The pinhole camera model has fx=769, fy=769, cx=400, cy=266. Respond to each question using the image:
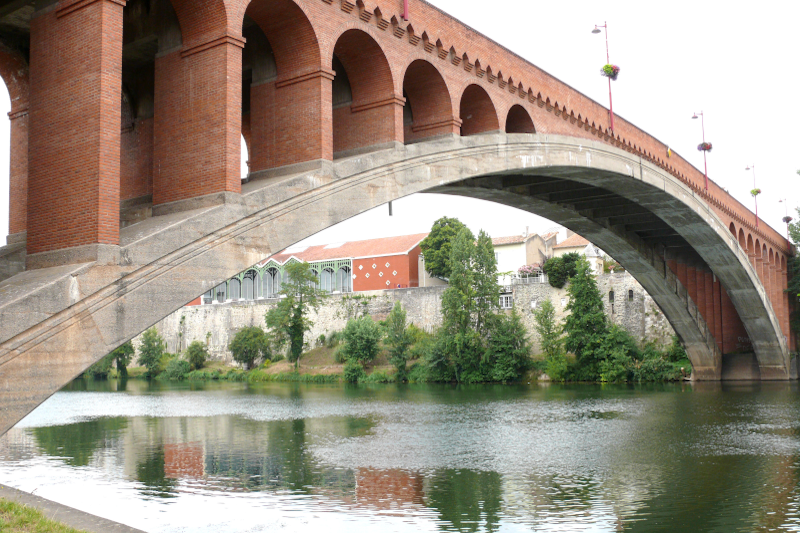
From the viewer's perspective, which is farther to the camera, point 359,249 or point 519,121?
point 359,249

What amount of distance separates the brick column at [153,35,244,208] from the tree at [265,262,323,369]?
4206 cm

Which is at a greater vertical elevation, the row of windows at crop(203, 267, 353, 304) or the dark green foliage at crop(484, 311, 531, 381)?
the row of windows at crop(203, 267, 353, 304)

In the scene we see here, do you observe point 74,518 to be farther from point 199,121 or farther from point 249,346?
point 249,346

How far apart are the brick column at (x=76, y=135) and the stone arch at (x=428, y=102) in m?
6.15

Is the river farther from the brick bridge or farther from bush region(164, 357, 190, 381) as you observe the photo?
bush region(164, 357, 190, 381)

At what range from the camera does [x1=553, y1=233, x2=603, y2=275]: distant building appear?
179 feet

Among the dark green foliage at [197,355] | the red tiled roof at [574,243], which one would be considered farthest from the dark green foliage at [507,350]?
the dark green foliage at [197,355]

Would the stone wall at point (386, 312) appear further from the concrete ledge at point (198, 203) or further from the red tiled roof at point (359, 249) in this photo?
the concrete ledge at point (198, 203)

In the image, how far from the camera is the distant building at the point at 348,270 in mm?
55344

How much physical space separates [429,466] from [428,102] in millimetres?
6748

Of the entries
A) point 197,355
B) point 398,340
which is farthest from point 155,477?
point 197,355

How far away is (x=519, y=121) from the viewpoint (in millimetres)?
16719

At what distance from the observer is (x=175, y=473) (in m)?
13.9

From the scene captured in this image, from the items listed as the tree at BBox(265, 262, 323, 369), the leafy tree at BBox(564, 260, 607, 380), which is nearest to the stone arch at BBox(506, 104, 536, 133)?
the leafy tree at BBox(564, 260, 607, 380)
